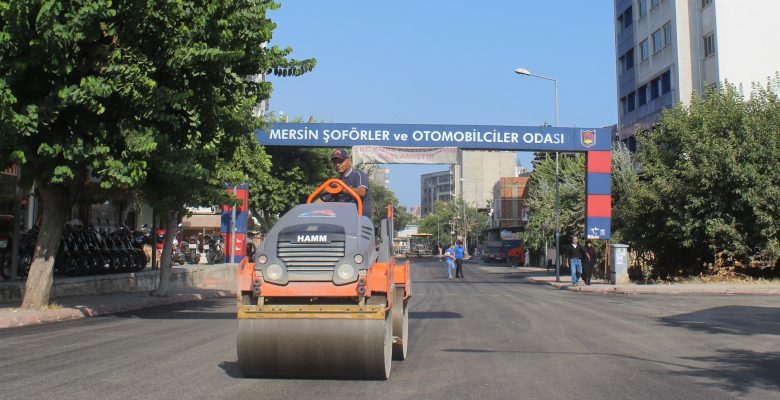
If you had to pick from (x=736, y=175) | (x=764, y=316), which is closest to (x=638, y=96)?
(x=736, y=175)

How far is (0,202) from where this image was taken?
19047 millimetres

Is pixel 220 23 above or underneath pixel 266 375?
above

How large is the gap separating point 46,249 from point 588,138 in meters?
19.9

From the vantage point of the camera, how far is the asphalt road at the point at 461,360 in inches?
245

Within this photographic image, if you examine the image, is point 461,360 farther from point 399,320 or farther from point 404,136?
point 404,136

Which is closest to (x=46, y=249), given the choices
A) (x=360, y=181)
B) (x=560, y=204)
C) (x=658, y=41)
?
(x=360, y=181)

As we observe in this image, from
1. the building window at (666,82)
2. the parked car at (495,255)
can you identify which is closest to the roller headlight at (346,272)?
the building window at (666,82)

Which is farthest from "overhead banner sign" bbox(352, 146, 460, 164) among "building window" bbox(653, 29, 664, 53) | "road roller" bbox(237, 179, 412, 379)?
"building window" bbox(653, 29, 664, 53)

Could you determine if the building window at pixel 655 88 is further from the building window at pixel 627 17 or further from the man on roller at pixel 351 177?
the man on roller at pixel 351 177

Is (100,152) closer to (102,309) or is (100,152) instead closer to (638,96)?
(102,309)

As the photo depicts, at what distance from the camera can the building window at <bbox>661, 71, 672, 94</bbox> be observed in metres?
42.2

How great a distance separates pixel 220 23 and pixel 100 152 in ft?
9.56

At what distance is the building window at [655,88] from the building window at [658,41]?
1929 millimetres

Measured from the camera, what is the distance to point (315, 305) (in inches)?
244
